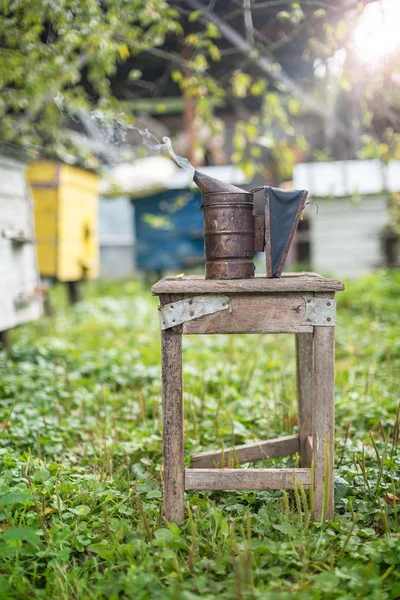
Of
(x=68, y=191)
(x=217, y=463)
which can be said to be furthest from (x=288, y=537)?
(x=68, y=191)

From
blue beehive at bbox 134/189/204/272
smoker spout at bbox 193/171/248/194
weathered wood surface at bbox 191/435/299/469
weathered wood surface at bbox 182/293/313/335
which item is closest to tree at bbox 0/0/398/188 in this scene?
smoker spout at bbox 193/171/248/194

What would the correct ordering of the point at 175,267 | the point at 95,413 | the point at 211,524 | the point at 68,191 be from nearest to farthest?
1. the point at 211,524
2. the point at 95,413
3. the point at 68,191
4. the point at 175,267

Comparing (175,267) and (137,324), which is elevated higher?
(175,267)

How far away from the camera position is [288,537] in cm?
232

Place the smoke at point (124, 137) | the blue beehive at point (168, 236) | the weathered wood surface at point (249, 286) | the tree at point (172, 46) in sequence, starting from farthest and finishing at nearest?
the blue beehive at point (168, 236) → the tree at point (172, 46) → the smoke at point (124, 137) → the weathered wood surface at point (249, 286)

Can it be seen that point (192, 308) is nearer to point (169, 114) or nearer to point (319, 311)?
point (319, 311)

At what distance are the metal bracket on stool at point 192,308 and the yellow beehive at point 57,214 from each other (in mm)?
5370

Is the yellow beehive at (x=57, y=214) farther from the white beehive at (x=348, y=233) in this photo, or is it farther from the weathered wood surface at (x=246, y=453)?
the white beehive at (x=348, y=233)

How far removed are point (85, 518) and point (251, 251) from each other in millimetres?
1379

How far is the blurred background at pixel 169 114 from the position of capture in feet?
15.1

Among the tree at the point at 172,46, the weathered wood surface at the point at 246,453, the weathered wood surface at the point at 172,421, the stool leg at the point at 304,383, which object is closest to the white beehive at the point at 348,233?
the tree at the point at 172,46

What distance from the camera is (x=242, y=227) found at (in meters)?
2.64

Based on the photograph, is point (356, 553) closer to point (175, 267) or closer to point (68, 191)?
point (68, 191)

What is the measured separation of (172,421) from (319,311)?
0.78 metres
